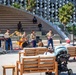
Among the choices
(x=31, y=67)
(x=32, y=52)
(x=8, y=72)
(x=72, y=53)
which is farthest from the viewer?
(x=72, y=53)

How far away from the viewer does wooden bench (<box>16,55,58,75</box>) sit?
1025 cm

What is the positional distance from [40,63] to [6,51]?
9.98 metres

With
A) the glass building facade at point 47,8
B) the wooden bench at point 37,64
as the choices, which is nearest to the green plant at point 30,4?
the glass building facade at point 47,8

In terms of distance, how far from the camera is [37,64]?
10.4m

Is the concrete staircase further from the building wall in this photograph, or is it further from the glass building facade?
the building wall

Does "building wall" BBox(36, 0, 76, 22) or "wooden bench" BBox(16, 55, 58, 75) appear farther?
"building wall" BBox(36, 0, 76, 22)

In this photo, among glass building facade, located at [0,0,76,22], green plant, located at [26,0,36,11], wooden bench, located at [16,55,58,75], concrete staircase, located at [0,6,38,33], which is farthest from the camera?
glass building facade, located at [0,0,76,22]

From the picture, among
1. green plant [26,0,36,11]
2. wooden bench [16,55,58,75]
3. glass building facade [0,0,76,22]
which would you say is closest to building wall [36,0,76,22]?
glass building facade [0,0,76,22]

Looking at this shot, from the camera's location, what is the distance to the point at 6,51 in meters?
20.2

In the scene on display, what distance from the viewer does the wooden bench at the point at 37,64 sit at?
1025 centimetres

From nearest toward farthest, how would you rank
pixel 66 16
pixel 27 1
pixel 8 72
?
pixel 8 72 → pixel 66 16 → pixel 27 1

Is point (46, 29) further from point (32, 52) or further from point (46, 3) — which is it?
point (46, 3)

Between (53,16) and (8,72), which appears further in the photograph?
(53,16)

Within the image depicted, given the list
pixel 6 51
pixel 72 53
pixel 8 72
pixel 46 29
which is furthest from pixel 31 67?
pixel 46 29
